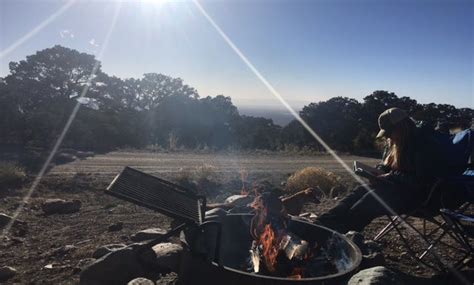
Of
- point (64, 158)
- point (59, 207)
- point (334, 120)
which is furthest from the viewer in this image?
point (334, 120)

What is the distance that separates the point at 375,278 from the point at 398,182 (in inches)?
62.8

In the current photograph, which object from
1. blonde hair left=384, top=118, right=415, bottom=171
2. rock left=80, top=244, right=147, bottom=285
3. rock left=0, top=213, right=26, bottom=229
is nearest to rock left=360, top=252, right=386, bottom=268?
blonde hair left=384, top=118, right=415, bottom=171

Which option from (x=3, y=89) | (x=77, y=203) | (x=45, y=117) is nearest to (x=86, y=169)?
(x=77, y=203)

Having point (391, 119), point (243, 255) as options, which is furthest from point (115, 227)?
point (391, 119)

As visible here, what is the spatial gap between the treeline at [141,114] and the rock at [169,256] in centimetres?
1303

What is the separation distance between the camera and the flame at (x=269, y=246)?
10.9 ft

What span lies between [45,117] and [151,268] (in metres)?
16.9

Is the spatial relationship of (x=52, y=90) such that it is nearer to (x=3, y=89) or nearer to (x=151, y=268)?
(x=3, y=89)

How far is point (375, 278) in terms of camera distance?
9.34 ft

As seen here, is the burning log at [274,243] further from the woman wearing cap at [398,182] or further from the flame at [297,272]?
the woman wearing cap at [398,182]

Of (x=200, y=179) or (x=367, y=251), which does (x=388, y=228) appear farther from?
(x=200, y=179)

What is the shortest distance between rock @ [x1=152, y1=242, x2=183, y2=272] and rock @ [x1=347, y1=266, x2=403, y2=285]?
1527 mm

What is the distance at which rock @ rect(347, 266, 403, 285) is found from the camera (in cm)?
283

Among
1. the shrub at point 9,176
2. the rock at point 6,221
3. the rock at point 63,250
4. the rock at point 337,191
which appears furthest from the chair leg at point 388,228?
the shrub at point 9,176
